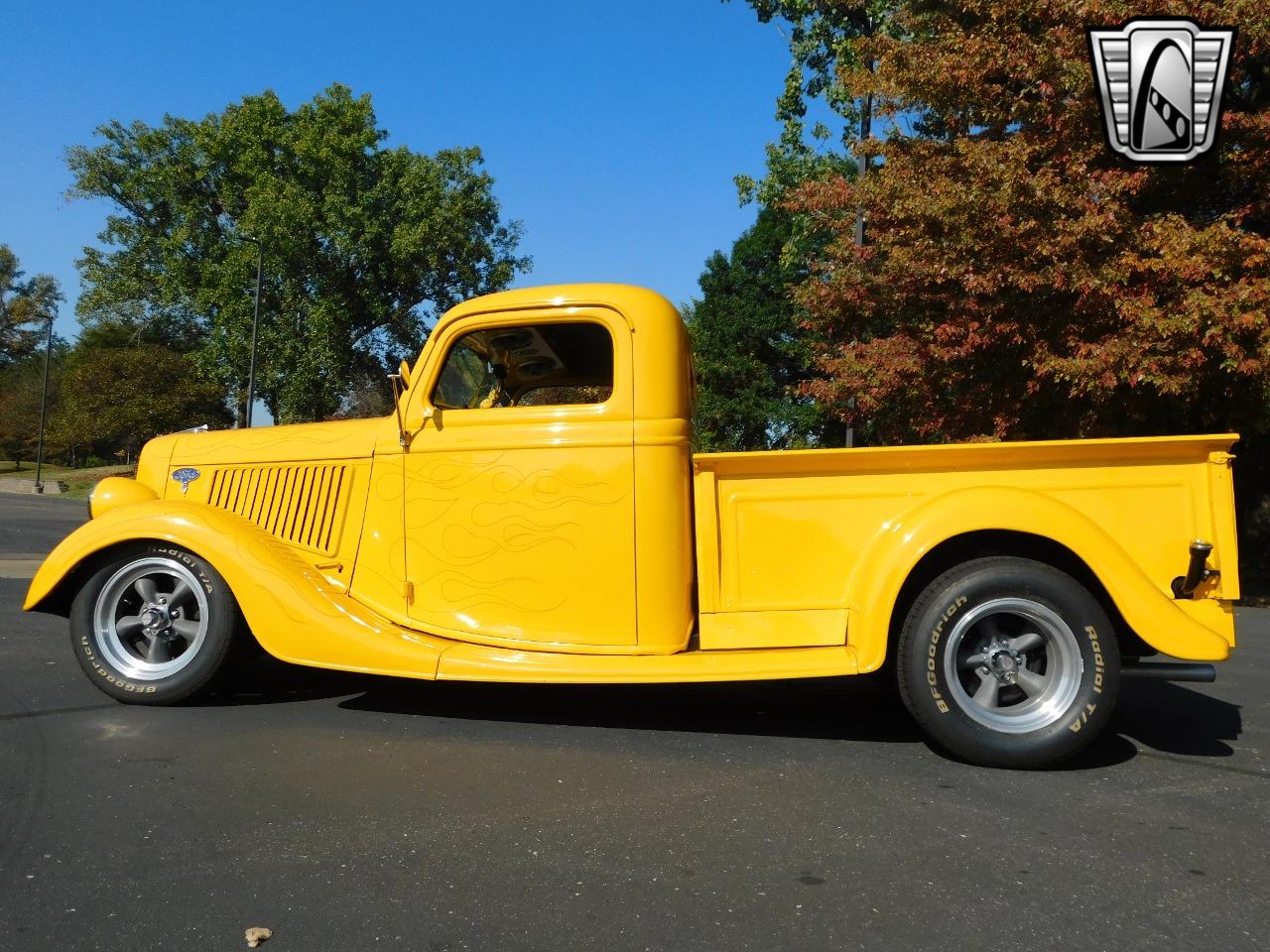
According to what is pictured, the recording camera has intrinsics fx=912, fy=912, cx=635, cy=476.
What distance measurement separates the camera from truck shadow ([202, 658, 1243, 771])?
422cm

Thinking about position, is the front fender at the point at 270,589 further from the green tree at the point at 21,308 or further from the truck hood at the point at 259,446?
the green tree at the point at 21,308

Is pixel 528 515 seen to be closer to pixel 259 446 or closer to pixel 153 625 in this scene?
pixel 259 446

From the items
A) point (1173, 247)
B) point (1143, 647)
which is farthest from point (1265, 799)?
point (1173, 247)

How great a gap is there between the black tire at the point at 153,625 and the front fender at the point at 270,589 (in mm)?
100

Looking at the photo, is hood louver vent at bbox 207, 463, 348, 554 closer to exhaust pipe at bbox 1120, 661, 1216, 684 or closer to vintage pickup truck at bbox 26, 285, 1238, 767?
vintage pickup truck at bbox 26, 285, 1238, 767

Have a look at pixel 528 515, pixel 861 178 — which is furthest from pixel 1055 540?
pixel 861 178

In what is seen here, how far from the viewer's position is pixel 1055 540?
145 inches

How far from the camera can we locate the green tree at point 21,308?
66.4 metres

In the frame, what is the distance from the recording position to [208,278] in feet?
102

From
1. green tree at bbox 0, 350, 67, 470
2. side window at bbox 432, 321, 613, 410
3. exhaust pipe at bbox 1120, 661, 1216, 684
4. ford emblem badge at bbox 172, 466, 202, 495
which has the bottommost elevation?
exhaust pipe at bbox 1120, 661, 1216, 684

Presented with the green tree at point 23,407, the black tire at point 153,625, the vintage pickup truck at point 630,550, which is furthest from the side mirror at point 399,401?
the green tree at point 23,407

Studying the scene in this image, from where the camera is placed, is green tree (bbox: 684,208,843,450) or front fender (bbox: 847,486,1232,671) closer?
front fender (bbox: 847,486,1232,671)

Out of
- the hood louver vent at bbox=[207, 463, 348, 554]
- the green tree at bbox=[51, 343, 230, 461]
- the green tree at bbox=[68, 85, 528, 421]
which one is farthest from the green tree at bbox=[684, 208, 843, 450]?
the hood louver vent at bbox=[207, 463, 348, 554]

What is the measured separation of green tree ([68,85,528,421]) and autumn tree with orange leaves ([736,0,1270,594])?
68.1 feet
